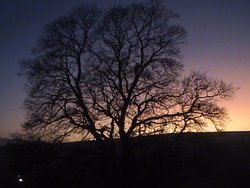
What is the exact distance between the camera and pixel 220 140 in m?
24.0

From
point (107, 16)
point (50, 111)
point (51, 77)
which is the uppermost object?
point (107, 16)

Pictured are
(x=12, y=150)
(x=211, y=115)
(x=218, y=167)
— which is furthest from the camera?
(x=218, y=167)

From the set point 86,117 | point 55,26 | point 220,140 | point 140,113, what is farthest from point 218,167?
point 55,26

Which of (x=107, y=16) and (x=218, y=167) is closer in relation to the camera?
(x=107, y=16)

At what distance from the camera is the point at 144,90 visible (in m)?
20.4

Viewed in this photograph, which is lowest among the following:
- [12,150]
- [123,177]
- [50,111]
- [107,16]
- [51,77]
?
[123,177]

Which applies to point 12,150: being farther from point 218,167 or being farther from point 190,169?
point 218,167

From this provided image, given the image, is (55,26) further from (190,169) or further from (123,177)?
(190,169)

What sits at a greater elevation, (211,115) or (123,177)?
(211,115)

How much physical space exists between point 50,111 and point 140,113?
14.1 ft

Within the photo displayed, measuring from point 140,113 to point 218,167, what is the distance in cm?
672

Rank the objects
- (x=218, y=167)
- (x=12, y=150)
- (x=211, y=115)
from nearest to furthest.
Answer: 1. (x=211, y=115)
2. (x=12, y=150)
3. (x=218, y=167)

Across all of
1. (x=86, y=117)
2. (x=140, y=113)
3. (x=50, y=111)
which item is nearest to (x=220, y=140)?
(x=140, y=113)

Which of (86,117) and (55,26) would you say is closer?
(86,117)
